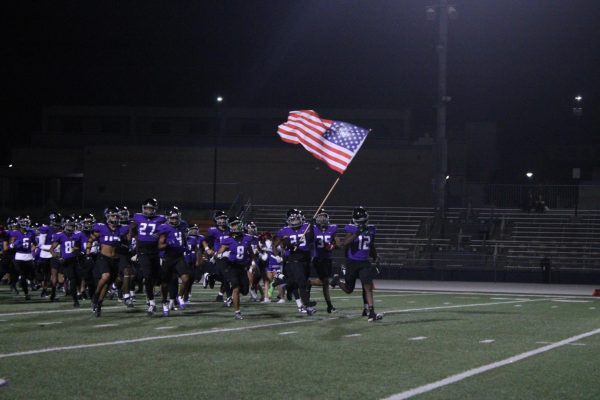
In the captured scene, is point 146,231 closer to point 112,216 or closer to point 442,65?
point 112,216

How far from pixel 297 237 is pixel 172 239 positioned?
2.27m

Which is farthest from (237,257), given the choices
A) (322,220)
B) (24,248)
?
(24,248)

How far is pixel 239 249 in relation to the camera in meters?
16.4

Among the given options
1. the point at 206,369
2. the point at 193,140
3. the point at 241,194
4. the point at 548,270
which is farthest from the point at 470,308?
the point at 193,140

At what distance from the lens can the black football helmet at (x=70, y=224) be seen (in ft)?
65.0

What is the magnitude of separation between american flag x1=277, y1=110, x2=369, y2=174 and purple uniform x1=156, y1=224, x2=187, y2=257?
3831 millimetres

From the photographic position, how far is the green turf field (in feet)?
27.0

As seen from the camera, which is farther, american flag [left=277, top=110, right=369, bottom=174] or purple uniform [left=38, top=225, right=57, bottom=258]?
purple uniform [left=38, top=225, right=57, bottom=258]

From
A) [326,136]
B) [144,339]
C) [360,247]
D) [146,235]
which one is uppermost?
[326,136]

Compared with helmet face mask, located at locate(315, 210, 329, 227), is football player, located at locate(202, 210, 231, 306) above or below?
below

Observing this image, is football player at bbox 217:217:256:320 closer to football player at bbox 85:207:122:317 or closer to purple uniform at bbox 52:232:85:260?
football player at bbox 85:207:122:317

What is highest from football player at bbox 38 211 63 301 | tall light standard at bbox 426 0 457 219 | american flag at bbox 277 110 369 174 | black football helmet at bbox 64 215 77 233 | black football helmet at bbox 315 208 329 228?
tall light standard at bbox 426 0 457 219

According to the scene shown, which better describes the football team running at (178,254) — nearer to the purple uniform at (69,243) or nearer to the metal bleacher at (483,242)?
the purple uniform at (69,243)

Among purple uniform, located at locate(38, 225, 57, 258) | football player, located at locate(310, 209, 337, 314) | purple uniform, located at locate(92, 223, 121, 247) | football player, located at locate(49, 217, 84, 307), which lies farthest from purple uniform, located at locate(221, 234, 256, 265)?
purple uniform, located at locate(38, 225, 57, 258)
